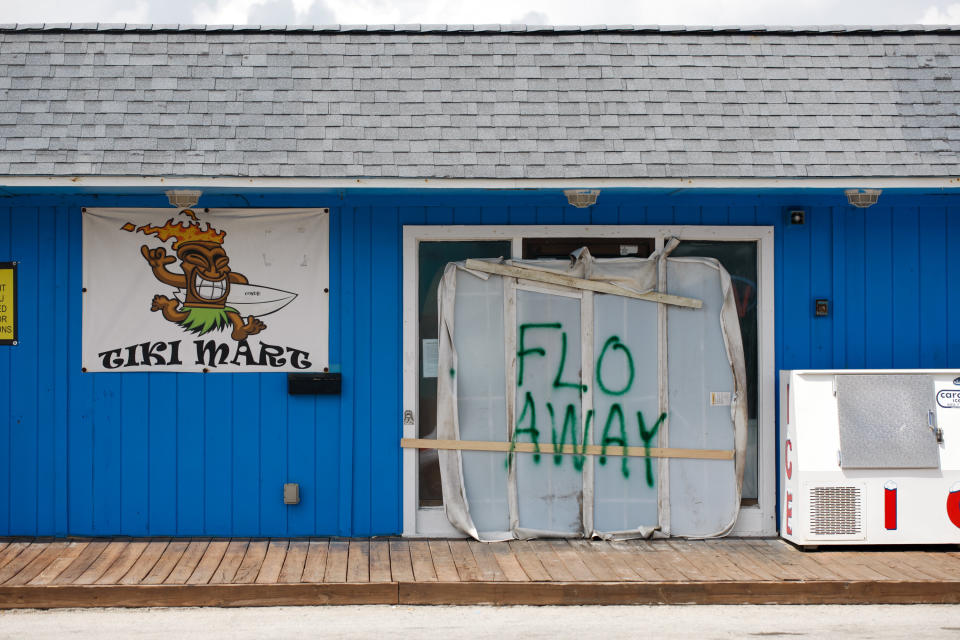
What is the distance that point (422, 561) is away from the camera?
6.06 metres

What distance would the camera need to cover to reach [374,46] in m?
6.98

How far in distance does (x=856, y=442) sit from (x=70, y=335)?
5.75m

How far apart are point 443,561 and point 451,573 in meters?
0.31

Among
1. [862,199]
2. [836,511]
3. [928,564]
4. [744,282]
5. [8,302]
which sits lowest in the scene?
[928,564]

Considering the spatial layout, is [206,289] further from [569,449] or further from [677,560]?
[677,560]

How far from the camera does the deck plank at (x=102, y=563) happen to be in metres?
5.58

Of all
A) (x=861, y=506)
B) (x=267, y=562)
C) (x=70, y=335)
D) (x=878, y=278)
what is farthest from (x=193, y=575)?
(x=878, y=278)

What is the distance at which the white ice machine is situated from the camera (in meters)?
6.32

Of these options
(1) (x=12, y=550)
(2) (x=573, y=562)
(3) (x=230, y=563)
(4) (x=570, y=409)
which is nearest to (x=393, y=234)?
(4) (x=570, y=409)

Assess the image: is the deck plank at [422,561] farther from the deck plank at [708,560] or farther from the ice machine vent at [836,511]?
the ice machine vent at [836,511]

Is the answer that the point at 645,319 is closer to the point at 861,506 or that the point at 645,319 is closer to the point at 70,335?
the point at 861,506

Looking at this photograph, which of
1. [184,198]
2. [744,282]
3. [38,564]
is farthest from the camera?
[744,282]

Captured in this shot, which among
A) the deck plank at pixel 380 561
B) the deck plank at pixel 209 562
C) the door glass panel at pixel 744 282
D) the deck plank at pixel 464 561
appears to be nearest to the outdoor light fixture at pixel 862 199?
the door glass panel at pixel 744 282

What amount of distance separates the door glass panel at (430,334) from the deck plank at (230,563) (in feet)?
4.39
